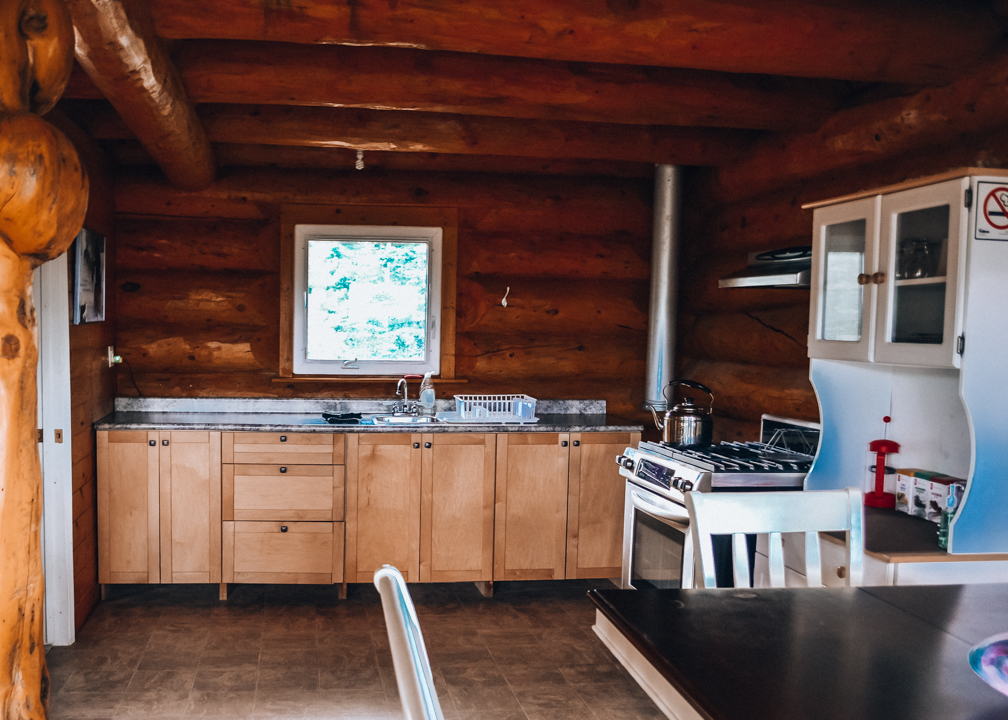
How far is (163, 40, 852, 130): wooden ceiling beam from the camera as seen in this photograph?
3.42m

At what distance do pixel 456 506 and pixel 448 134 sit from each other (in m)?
2.04

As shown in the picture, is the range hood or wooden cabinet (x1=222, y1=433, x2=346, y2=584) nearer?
the range hood

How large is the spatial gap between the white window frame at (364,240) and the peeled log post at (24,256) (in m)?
2.38

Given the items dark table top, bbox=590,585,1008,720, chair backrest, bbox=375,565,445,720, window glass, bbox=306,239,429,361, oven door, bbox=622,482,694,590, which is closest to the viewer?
chair backrest, bbox=375,565,445,720

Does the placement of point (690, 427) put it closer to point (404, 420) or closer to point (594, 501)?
point (594, 501)

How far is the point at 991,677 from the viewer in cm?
140

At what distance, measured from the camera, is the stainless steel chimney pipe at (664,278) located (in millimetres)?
4730

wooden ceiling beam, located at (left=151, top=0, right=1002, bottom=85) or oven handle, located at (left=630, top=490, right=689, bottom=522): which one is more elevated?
wooden ceiling beam, located at (left=151, top=0, right=1002, bottom=85)

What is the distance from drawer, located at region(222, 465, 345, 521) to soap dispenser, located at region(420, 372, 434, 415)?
682mm

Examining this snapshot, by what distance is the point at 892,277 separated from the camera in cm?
271

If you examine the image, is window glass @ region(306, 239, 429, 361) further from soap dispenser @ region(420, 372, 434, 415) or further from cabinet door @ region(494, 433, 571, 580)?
cabinet door @ region(494, 433, 571, 580)

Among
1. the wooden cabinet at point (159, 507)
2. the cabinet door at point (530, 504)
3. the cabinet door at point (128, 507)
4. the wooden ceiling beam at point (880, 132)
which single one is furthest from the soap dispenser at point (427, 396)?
the wooden ceiling beam at point (880, 132)

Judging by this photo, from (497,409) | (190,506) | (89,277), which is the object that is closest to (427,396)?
(497,409)

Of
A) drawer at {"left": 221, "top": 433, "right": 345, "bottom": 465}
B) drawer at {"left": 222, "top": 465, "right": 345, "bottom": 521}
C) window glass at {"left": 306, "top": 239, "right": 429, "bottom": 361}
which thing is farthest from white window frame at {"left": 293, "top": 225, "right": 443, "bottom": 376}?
drawer at {"left": 222, "top": 465, "right": 345, "bottom": 521}
